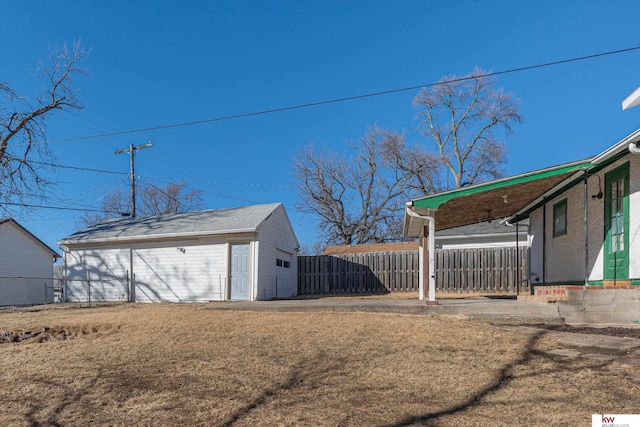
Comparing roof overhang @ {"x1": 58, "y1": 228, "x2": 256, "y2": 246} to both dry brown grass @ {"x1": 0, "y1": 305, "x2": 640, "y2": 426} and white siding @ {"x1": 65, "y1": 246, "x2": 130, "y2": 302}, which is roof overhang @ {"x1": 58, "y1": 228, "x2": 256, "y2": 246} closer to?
white siding @ {"x1": 65, "y1": 246, "x2": 130, "y2": 302}

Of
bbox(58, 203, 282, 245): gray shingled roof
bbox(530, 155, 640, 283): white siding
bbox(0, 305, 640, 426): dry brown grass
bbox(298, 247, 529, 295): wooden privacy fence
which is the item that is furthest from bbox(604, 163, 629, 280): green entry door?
bbox(58, 203, 282, 245): gray shingled roof

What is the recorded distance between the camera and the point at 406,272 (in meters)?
18.4

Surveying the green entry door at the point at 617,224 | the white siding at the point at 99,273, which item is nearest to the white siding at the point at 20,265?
the white siding at the point at 99,273

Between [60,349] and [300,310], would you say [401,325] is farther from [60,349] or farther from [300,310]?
[60,349]

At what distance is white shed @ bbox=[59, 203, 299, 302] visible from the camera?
14.9m

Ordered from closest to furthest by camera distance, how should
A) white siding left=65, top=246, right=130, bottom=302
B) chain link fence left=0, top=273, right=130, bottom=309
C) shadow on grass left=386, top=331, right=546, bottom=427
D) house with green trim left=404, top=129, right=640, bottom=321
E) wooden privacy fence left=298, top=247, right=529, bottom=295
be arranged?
shadow on grass left=386, top=331, right=546, bottom=427 < house with green trim left=404, top=129, right=640, bottom=321 < chain link fence left=0, top=273, right=130, bottom=309 < white siding left=65, top=246, right=130, bottom=302 < wooden privacy fence left=298, top=247, right=529, bottom=295

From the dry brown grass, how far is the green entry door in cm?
309

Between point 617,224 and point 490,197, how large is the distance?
7.86ft

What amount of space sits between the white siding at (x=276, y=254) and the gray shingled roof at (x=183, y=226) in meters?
0.50

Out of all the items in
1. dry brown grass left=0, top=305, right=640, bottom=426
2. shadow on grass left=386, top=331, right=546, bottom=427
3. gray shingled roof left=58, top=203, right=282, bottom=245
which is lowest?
dry brown grass left=0, top=305, right=640, bottom=426

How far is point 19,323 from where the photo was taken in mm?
9562
